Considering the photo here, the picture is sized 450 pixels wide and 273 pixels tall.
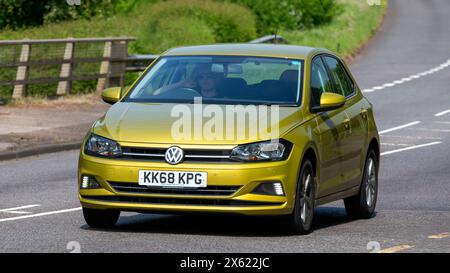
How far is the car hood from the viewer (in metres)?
11.5

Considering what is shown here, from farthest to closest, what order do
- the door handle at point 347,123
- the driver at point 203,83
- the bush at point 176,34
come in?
the bush at point 176,34
the door handle at point 347,123
the driver at point 203,83

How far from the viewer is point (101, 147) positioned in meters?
11.7

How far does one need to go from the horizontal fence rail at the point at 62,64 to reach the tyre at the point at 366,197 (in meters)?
13.4

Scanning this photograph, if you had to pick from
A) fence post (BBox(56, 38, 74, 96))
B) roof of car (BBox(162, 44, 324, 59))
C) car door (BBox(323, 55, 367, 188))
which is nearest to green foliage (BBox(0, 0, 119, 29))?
fence post (BBox(56, 38, 74, 96))

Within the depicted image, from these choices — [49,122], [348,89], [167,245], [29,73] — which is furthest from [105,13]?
[167,245]

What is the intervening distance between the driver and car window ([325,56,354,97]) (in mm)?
1516

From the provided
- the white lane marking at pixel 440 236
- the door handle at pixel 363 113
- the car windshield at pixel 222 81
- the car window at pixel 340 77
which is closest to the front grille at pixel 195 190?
the car windshield at pixel 222 81

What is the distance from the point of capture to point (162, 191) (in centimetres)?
1147

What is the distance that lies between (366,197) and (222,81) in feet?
7.43

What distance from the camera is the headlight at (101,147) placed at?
38.1 ft

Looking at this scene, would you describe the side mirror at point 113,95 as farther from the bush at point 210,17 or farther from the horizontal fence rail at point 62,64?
the bush at point 210,17

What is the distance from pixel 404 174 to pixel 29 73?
12.5m

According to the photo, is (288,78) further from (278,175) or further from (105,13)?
(105,13)

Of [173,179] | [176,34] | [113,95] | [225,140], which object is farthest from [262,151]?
[176,34]
